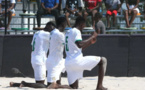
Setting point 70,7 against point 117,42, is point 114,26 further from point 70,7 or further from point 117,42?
point 117,42

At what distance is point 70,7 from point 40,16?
3.83ft

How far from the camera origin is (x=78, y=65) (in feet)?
31.2

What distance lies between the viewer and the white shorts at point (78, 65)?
9.51 meters

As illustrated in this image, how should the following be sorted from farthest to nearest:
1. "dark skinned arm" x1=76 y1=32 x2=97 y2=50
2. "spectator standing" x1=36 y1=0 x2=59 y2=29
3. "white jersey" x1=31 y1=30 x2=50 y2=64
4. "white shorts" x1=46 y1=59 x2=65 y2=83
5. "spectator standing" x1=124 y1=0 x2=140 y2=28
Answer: "spectator standing" x1=124 y1=0 x2=140 y2=28 → "spectator standing" x1=36 y1=0 x2=59 y2=29 → "white jersey" x1=31 y1=30 x2=50 y2=64 → "white shorts" x1=46 y1=59 x2=65 y2=83 → "dark skinned arm" x1=76 y1=32 x2=97 y2=50

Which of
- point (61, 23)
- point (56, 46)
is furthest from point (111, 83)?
point (61, 23)

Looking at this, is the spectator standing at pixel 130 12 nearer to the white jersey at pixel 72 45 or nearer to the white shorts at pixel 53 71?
the white shorts at pixel 53 71

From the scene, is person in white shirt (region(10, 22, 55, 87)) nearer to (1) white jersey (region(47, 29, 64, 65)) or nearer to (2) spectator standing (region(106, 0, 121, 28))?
(1) white jersey (region(47, 29, 64, 65))

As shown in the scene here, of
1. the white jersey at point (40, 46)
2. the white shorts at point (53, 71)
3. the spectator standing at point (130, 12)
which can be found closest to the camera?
the white shorts at point (53, 71)

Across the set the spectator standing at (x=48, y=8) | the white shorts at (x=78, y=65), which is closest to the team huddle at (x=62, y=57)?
the white shorts at (x=78, y=65)

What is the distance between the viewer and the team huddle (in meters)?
9.51

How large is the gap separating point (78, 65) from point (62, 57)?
0.67 meters

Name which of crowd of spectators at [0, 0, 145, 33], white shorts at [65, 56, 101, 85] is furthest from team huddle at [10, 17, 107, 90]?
crowd of spectators at [0, 0, 145, 33]

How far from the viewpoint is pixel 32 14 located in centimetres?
1673

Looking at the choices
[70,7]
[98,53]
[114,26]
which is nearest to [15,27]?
[70,7]
